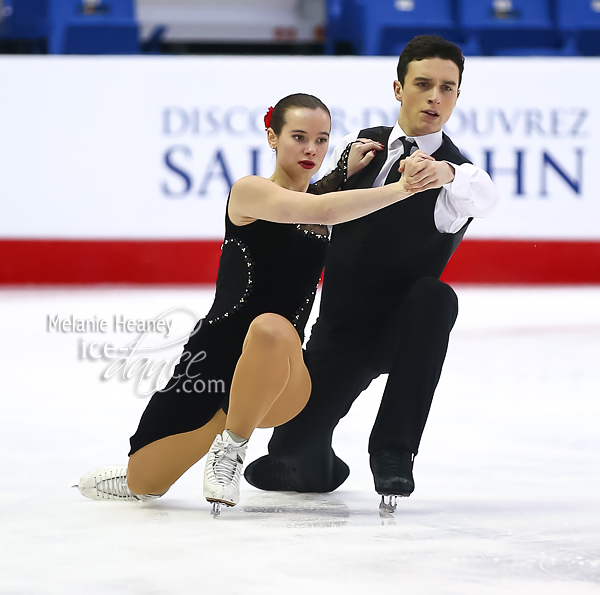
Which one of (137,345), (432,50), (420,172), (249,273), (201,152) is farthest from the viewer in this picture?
(201,152)

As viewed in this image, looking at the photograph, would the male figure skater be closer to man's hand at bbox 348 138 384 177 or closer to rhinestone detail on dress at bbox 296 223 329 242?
man's hand at bbox 348 138 384 177

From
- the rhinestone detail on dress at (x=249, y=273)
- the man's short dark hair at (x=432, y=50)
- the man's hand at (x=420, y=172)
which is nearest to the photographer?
the man's hand at (x=420, y=172)

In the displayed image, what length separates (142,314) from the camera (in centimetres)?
404

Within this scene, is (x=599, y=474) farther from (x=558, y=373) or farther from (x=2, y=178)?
(x=2, y=178)

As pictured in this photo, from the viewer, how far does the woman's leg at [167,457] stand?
159 cm

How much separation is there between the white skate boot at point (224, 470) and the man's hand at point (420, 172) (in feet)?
1.65

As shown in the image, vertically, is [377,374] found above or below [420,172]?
below

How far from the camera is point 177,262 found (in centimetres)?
550

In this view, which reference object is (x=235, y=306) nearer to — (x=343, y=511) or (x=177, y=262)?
(x=343, y=511)

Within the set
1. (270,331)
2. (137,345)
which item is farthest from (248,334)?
(137,345)

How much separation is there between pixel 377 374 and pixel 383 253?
0.75ft

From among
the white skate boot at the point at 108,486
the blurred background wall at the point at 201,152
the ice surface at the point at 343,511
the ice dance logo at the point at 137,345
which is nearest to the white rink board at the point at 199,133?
the blurred background wall at the point at 201,152

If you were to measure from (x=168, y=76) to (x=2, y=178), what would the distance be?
1133mm

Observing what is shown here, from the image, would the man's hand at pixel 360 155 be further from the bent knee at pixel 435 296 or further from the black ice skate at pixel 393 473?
the black ice skate at pixel 393 473
